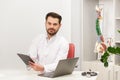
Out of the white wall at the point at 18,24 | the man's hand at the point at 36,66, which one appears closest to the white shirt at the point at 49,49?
the man's hand at the point at 36,66

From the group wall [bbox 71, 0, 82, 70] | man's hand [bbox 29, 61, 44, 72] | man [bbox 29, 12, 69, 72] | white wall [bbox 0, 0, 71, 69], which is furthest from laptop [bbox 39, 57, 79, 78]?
wall [bbox 71, 0, 82, 70]

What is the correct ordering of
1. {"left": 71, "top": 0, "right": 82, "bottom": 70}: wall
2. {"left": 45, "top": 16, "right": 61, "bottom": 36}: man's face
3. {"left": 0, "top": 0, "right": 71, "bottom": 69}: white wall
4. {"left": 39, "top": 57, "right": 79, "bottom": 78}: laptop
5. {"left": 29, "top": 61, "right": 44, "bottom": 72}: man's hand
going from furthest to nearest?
{"left": 71, "top": 0, "right": 82, "bottom": 70}: wall
{"left": 0, "top": 0, "right": 71, "bottom": 69}: white wall
{"left": 45, "top": 16, "right": 61, "bottom": 36}: man's face
{"left": 29, "top": 61, "right": 44, "bottom": 72}: man's hand
{"left": 39, "top": 57, "right": 79, "bottom": 78}: laptop

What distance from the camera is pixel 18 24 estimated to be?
11.8ft

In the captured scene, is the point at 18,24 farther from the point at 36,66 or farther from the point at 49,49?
the point at 36,66

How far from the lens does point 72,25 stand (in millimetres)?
3908

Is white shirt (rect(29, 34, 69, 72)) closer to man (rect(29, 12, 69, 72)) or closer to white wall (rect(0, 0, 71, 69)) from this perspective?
man (rect(29, 12, 69, 72))

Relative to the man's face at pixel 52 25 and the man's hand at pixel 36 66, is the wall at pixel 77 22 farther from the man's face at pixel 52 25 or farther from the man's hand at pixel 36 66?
the man's hand at pixel 36 66

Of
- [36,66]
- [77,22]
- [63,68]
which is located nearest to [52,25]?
[36,66]

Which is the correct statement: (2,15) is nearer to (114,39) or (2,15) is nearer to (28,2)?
(28,2)

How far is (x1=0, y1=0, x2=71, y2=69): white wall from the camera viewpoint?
3.54 metres

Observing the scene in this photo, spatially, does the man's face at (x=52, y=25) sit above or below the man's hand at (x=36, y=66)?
above

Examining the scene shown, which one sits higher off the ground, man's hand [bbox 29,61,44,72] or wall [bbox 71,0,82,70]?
wall [bbox 71,0,82,70]

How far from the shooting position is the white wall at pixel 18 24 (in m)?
3.54

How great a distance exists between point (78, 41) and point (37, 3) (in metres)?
0.87
